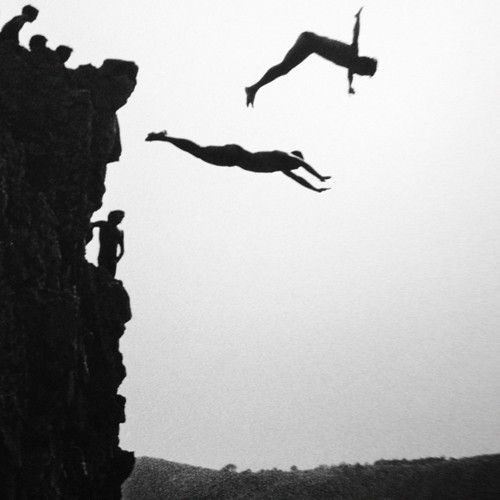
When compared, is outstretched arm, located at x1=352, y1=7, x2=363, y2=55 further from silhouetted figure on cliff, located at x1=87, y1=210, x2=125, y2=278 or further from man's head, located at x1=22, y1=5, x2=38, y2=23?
silhouetted figure on cliff, located at x1=87, y1=210, x2=125, y2=278

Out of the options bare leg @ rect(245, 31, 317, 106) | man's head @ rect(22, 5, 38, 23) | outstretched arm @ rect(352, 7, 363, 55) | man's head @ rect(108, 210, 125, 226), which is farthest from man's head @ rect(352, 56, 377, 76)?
man's head @ rect(108, 210, 125, 226)

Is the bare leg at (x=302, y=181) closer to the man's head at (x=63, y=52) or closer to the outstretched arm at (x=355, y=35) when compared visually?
the outstretched arm at (x=355, y=35)

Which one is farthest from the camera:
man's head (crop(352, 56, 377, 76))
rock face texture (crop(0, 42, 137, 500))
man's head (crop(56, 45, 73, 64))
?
man's head (crop(56, 45, 73, 64))

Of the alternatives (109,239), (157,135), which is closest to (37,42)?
(109,239)

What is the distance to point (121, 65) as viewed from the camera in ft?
58.2

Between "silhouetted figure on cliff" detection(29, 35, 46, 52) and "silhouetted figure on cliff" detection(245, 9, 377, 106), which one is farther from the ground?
"silhouetted figure on cliff" detection(29, 35, 46, 52)

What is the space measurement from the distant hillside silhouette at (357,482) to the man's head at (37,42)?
73.7 feet

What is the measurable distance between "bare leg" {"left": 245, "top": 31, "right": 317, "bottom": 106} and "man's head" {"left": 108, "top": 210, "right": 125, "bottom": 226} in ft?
41.8

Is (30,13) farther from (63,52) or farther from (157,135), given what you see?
(157,135)

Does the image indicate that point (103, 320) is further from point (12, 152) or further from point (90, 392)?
point (12, 152)

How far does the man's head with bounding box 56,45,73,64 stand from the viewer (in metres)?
16.6

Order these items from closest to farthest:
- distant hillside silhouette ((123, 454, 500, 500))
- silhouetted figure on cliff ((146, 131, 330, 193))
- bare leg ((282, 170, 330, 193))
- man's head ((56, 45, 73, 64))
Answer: silhouetted figure on cliff ((146, 131, 330, 193)), bare leg ((282, 170, 330, 193)), man's head ((56, 45, 73, 64)), distant hillside silhouette ((123, 454, 500, 500))

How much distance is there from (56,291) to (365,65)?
11.2 meters

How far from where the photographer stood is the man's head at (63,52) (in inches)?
653
